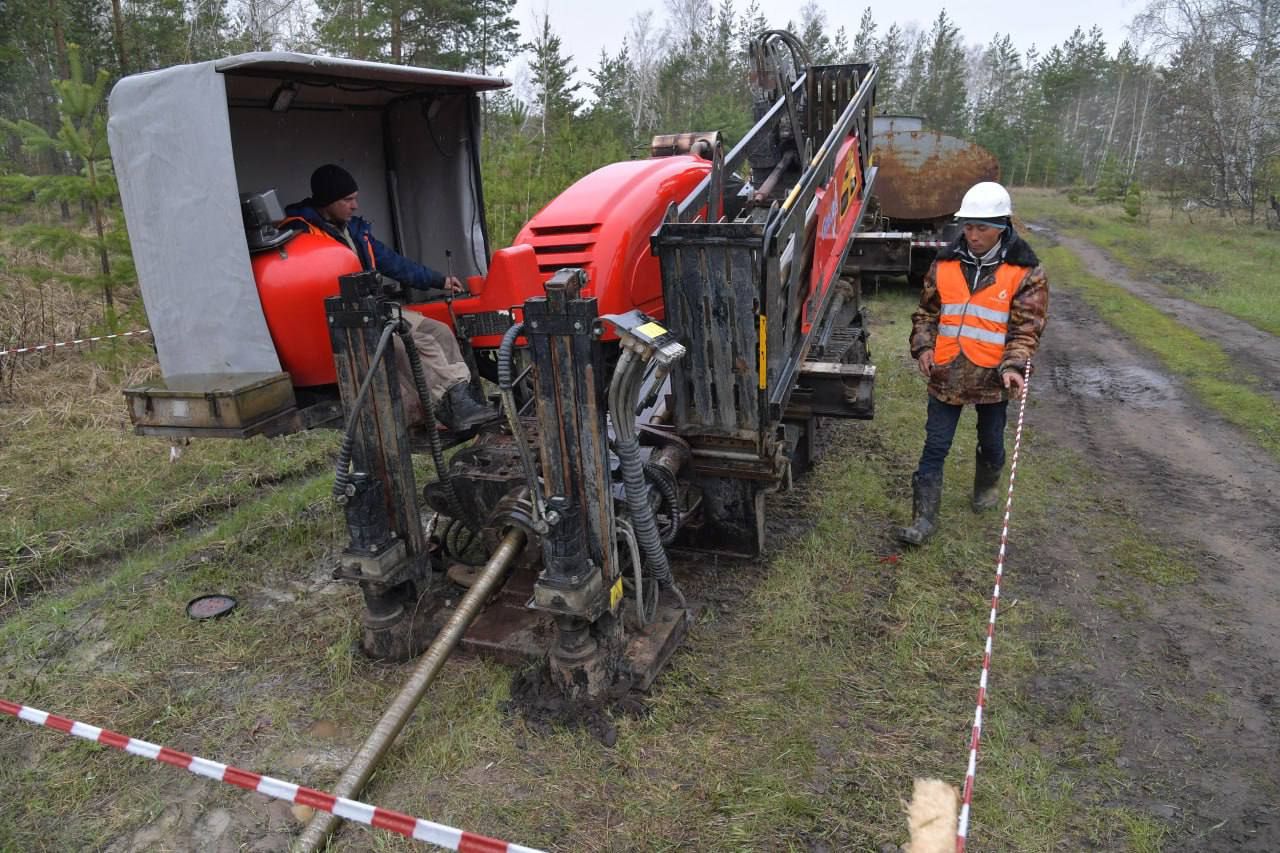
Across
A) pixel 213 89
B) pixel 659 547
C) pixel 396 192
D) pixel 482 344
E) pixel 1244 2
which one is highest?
pixel 1244 2

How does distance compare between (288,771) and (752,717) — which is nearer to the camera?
(288,771)

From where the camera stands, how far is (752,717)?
3.10 m

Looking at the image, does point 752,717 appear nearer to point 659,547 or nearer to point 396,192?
point 659,547

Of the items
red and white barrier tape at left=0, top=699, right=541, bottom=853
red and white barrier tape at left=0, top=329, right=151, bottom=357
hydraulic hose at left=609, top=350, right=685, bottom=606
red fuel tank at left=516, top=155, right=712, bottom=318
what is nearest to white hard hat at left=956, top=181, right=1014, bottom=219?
red fuel tank at left=516, top=155, right=712, bottom=318

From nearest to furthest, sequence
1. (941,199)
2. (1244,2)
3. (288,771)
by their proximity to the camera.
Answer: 1. (288,771)
2. (941,199)
3. (1244,2)

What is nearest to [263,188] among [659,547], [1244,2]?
[659,547]

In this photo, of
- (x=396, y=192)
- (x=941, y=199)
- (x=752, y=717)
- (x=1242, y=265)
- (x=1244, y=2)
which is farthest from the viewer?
(x=1244, y=2)

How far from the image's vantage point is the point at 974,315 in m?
4.33

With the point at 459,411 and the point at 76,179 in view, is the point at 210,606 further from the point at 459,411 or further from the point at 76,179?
the point at 76,179

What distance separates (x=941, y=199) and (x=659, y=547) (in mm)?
10016

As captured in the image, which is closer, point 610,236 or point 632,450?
point 632,450

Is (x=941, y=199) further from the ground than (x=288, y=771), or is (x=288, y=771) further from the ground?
(x=941, y=199)

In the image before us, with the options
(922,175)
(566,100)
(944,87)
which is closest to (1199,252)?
(922,175)

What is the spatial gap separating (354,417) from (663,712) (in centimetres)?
157
